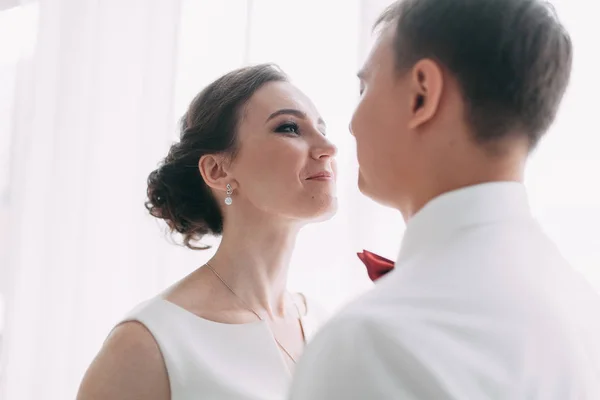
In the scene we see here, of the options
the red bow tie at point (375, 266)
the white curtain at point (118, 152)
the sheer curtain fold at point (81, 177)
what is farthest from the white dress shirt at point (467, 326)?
the sheer curtain fold at point (81, 177)

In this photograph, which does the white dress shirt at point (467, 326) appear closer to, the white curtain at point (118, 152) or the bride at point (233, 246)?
the bride at point (233, 246)

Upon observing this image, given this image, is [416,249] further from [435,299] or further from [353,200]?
[353,200]

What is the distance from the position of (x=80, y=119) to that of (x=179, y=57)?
1.10 ft

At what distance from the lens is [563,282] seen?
0.67 meters

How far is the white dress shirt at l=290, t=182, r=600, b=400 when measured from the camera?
0.58 m

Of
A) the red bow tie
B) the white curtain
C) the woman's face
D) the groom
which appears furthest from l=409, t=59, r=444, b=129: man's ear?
the white curtain

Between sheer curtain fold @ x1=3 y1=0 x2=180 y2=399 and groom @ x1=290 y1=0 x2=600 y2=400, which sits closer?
groom @ x1=290 y1=0 x2=600 y2=400

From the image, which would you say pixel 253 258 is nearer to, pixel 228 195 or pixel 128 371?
pixel 228 195

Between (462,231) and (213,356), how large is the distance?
2.43ft

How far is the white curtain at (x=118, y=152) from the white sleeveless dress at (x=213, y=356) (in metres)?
0.65

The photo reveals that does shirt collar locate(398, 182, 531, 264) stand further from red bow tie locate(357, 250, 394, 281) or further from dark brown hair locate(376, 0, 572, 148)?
red bow tie locate(357, 250, 394, 281)

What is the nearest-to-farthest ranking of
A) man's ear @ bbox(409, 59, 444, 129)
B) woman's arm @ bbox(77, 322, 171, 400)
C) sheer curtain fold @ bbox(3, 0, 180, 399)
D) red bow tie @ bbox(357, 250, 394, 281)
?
man's ear @ bbox(409, 59, 444, 129), red bow tie @ bbox(357, 250, 394, 281), woman's arm @ bbox(77, 322, 171, 400), sheer curtain fold @ bbox(3, 0, 180, 399)

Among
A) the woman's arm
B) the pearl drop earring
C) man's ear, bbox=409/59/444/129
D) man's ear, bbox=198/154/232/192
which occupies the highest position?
man's ear, bbox=409/59/444/129

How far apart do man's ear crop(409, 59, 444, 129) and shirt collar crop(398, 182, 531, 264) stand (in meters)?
0.08
